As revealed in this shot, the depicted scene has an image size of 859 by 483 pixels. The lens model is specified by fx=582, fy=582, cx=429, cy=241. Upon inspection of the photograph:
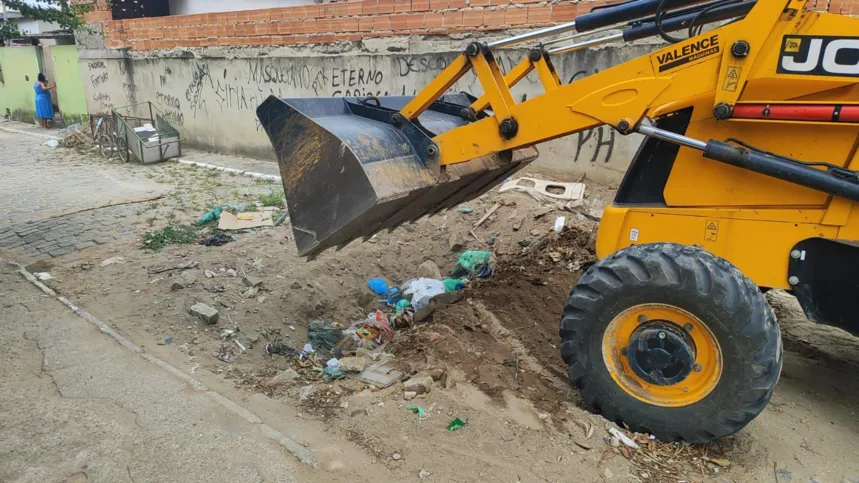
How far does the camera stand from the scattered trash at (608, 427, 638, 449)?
2.85 metres

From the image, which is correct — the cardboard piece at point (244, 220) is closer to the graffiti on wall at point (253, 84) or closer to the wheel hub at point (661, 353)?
the graffiti on wall at point (253, 84)

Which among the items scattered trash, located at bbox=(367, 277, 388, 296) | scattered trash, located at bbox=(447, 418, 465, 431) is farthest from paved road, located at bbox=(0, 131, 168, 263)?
scattered trash, located at bbox=(447, 418, 465, 431)

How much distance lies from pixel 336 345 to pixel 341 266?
4.25ft

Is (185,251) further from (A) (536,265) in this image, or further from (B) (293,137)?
(A) (536,265)

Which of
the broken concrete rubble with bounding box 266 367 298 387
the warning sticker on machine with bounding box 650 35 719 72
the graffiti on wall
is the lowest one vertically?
the broken concrete rubble with bounding box 266 367 298 387

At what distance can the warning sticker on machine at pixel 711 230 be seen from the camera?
3.08 m

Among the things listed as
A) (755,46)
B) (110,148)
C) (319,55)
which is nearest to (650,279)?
(755,46)

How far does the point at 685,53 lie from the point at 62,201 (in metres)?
8.09

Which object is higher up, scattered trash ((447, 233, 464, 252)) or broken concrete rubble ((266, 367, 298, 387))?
scattered trash ((447, 233, 464, 252))

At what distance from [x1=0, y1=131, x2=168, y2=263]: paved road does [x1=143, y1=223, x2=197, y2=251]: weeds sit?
494mm

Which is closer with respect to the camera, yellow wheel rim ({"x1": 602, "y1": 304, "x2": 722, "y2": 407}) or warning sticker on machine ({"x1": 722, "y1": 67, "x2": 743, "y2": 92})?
warning sticker on machine ({"x1": 722, "y1": 67, "x2": 743, "y2": 92})

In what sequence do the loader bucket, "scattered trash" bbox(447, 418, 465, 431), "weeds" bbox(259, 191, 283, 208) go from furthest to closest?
"weeds" bbox(259, 191, 283, 208) → the loader bucket → "scattered trash" bbox(447, 418, 465, 431)

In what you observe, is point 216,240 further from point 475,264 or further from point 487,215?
point 487,215

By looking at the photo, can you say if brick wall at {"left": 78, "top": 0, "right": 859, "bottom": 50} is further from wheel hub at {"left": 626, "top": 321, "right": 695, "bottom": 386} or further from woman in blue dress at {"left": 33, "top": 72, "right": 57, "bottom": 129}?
woman in blue dress at {"left": 33, "top": 72, "right": 57, "bottom": 129}
